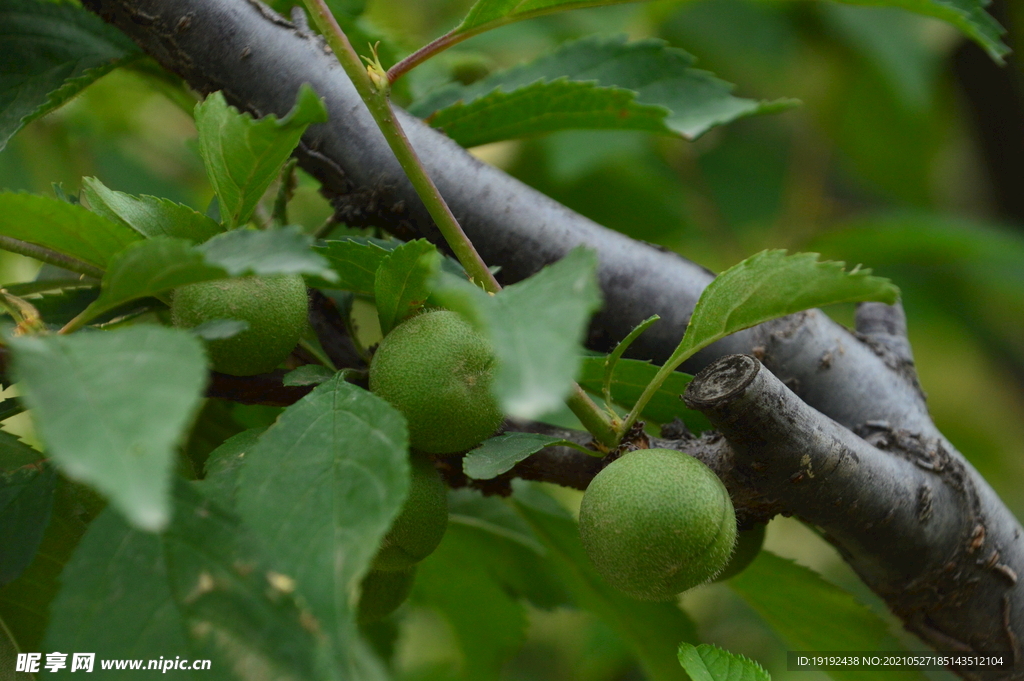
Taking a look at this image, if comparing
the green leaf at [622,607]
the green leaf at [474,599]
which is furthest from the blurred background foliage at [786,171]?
the green leaf at [622,607]

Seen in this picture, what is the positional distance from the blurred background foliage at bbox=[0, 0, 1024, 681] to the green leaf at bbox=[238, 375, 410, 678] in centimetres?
110

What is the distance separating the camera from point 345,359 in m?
0.87

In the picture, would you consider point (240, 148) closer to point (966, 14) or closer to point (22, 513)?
point (22, 513)

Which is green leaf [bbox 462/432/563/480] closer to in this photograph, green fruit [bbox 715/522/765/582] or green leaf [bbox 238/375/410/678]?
green leaf [bbox 238/375/410/678]

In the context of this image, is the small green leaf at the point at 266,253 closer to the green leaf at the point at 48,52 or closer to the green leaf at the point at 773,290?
the green leaf at the point at 773,290

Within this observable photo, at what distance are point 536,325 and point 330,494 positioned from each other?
20 centimetres

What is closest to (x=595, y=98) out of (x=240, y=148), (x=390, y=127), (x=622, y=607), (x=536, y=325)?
(x=390, y=127)

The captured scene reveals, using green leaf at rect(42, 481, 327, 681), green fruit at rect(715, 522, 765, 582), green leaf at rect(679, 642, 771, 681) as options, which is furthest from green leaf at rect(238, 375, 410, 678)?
green fruit at rect(715, 522, 765, 582)

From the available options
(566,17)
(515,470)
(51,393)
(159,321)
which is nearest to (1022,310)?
(566,17)

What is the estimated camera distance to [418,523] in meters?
0.71

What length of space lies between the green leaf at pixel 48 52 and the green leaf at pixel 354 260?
40 cm

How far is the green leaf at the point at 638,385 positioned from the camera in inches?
32.1

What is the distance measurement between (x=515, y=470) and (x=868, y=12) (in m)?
1.89

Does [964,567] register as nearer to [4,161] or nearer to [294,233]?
[294,233]
